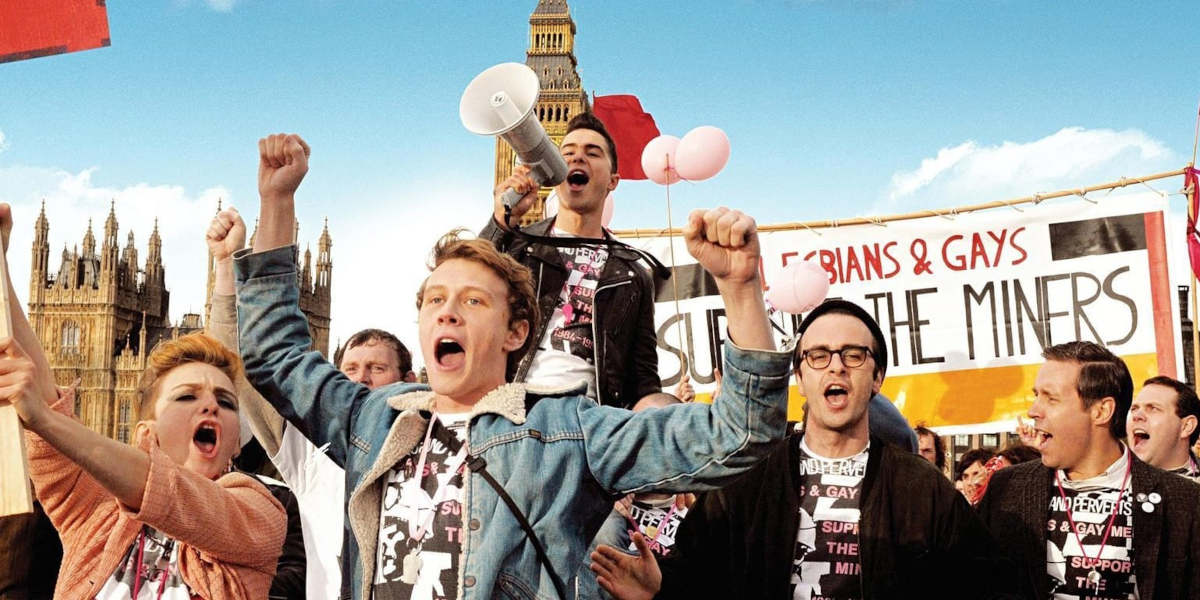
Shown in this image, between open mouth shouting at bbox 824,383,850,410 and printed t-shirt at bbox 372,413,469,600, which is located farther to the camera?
open mouth shouting at bbox 824,383,850,410

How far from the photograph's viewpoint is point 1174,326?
27.2 ft

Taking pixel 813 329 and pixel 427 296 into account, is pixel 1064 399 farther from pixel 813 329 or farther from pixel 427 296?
pixel 427 296

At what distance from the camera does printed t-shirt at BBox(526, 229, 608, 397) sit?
4125mm

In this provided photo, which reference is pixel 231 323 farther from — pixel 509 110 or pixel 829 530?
pixel 829 530

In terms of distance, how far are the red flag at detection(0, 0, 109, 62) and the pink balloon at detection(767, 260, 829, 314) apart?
523 cm

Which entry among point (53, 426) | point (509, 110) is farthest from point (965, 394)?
point (53, 426)

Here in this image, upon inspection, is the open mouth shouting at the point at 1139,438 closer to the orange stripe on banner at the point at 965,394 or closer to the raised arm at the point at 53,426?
the orange stripe on banner at the point at 965,394

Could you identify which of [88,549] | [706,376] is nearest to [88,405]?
[706,376]

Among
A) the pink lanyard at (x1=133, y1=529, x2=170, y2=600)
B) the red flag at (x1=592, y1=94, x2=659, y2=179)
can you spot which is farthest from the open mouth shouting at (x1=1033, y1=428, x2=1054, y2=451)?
the red flag at (x1=592, y1=94, x2=659, y2=179)

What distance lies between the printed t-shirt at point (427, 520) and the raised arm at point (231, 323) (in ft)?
2.71

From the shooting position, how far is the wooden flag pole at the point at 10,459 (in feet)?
7.04

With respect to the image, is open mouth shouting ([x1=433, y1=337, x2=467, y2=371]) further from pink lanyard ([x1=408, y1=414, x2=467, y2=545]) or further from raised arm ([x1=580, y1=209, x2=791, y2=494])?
raised arm ([x1=580, y1=209, x2=791, y2=494])

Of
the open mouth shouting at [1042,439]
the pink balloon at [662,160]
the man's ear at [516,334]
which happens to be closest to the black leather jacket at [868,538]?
the open mouth shouting at [1042,439]

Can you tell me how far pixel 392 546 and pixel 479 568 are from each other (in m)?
0.25
